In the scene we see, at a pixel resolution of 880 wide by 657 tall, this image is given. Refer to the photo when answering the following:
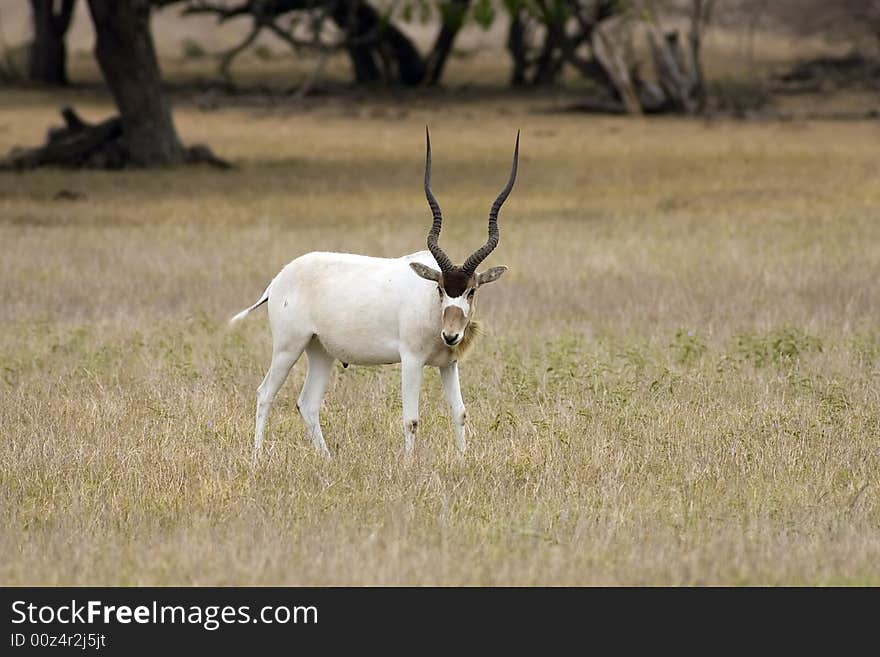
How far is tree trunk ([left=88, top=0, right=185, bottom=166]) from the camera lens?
26703 millimetres

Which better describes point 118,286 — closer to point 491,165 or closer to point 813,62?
point 491,165

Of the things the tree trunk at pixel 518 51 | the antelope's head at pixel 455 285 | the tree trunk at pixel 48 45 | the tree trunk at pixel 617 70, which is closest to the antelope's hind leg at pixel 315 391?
the antelope's head at pixel 455 285

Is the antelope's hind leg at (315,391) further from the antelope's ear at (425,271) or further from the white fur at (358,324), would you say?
the antelope's ear at (425,271)

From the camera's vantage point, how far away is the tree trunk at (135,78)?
26.7 m

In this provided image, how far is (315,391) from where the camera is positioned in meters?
9.38

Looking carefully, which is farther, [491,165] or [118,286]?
[491,165]

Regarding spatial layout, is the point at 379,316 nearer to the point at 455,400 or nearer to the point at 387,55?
the point at 455,400

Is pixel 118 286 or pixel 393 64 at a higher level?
pixel 118 286

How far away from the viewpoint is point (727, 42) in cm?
7131

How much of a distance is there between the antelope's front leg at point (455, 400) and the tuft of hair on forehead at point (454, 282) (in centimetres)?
74

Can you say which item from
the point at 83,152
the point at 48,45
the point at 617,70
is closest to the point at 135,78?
the point at 83,152
